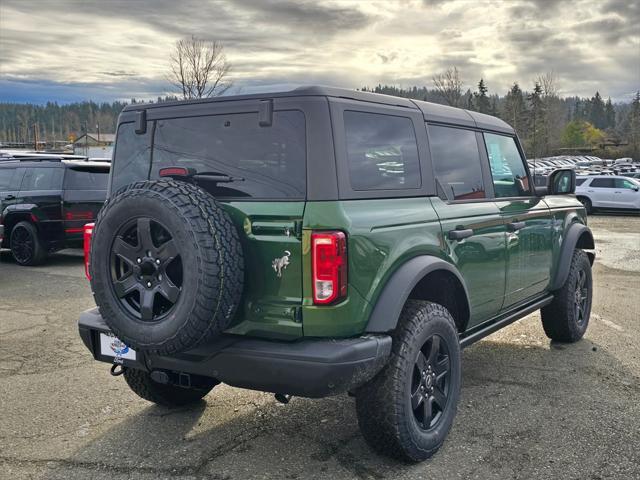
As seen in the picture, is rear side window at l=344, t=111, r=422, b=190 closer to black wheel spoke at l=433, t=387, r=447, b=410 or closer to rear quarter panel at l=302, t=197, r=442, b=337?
rear quarter panel at l=302, t=197, r=442, b=337

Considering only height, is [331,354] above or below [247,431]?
above

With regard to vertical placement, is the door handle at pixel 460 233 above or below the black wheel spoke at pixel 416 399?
above

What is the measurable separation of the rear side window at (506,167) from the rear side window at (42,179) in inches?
310

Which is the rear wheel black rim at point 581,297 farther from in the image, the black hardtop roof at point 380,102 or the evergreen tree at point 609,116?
the evergreen tree at point 609,116

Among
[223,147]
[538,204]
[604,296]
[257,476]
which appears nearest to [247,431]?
[257,476]

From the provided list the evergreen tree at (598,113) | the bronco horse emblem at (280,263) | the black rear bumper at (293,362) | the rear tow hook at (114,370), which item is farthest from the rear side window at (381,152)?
the evergreen tree at (598,113)

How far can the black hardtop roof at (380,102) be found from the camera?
3.16m

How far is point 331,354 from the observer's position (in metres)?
2.90

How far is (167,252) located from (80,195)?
8.19m

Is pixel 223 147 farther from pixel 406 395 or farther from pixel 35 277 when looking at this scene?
pixel 35 277

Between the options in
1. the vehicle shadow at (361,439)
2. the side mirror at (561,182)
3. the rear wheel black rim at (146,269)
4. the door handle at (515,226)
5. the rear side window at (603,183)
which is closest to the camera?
the rear wheel black rim at (146,269)

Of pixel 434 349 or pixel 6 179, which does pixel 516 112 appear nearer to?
pixel 6 179

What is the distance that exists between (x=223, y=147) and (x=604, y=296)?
6475mm

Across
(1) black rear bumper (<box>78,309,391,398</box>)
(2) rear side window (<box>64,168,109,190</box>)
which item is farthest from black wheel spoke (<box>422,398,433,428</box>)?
(2) rear side window (<box>64,168,109,190</box>)
